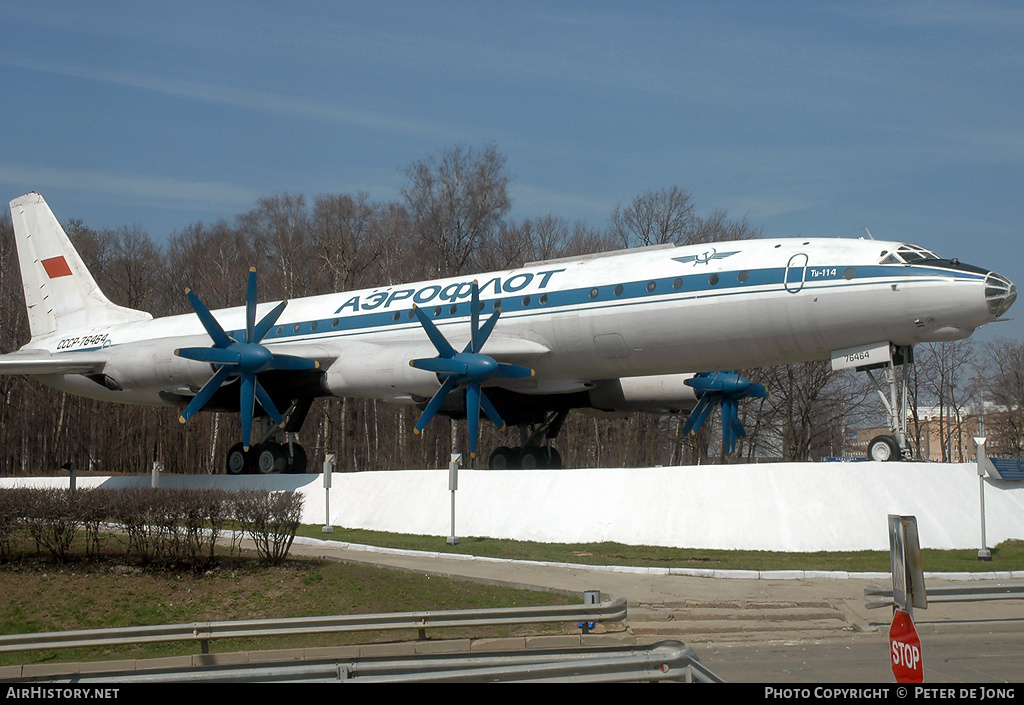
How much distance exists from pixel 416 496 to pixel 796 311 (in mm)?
8599

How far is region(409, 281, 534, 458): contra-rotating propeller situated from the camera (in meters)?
19.2

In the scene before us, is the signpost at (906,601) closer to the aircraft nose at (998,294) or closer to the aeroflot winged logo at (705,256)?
the aircraft nose at (998,294)

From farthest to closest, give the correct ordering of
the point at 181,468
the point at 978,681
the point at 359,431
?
the point at 359,431 < the point at 181,468 < the point at 978,681

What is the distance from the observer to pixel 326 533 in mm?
19438

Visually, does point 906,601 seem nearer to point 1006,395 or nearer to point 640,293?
point 640,293

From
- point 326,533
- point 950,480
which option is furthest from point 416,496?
point 950,480

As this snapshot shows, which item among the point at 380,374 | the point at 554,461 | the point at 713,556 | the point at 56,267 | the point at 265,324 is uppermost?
the point at 56,267

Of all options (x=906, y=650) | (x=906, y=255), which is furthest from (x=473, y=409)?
(x=906, y=650)

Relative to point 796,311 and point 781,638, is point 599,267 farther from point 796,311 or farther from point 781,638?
point 781,638

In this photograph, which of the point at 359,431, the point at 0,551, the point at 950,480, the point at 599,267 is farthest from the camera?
the point at 359,431

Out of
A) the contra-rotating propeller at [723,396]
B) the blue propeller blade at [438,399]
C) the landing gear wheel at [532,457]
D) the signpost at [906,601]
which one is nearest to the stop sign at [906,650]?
the signpost at [906,601]

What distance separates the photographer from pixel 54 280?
29000 millimetres

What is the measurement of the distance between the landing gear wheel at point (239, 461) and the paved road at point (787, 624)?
10.6 m

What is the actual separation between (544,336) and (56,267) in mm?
16895
